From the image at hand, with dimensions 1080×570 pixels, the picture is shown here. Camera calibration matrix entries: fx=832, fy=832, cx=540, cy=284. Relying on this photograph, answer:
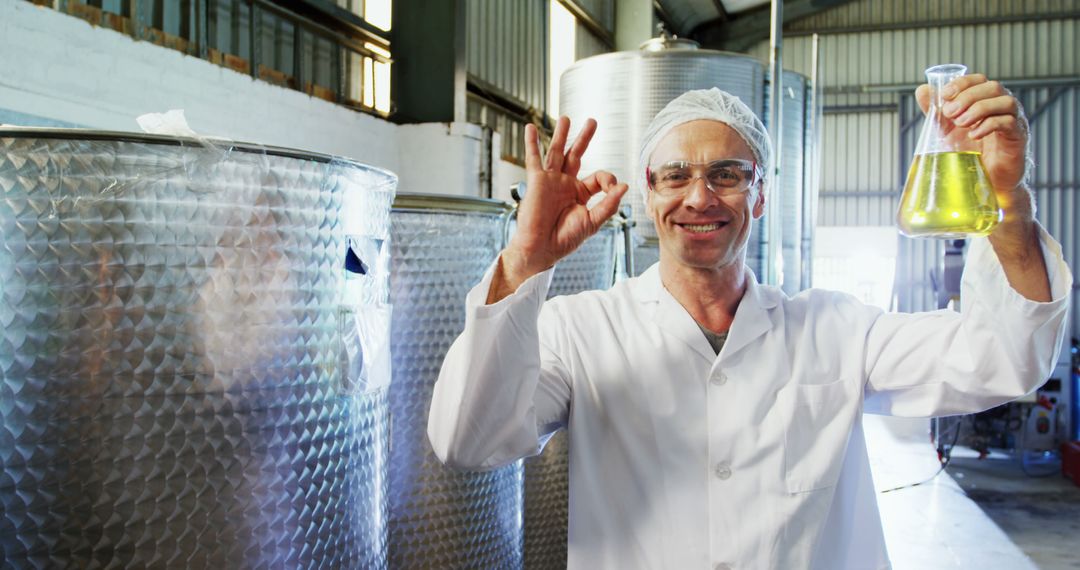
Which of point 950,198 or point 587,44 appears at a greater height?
point 587,44

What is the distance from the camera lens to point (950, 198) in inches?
49.2

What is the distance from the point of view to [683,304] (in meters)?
1.60

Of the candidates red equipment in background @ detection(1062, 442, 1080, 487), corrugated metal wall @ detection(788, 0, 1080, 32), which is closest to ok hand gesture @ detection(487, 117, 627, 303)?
red equipment in background @ detection(1062, 442, 1080, 487)

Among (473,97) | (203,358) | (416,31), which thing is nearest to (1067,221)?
(473,97)

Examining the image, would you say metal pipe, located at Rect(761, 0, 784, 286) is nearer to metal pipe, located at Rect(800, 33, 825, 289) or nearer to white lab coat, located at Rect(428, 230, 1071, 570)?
metal pipe, located at Rect(800, 33, 825, 289)

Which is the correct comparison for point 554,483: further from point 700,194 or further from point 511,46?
point 511,46

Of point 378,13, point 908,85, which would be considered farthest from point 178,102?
point 908,85

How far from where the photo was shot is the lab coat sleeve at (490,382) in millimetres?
1227

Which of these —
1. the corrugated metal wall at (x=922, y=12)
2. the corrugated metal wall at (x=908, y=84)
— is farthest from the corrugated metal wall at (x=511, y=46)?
the corrugated metal wall at (x=922, y=12)

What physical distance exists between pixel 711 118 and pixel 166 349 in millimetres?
1033

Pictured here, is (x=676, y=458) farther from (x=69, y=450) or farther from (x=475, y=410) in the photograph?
(x=69, y=450)

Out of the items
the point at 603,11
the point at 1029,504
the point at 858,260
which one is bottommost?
the point at 1029,504

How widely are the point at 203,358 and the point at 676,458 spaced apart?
80cm

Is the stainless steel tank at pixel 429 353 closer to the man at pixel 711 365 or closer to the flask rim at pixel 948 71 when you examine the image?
the man at pixel 711 365
